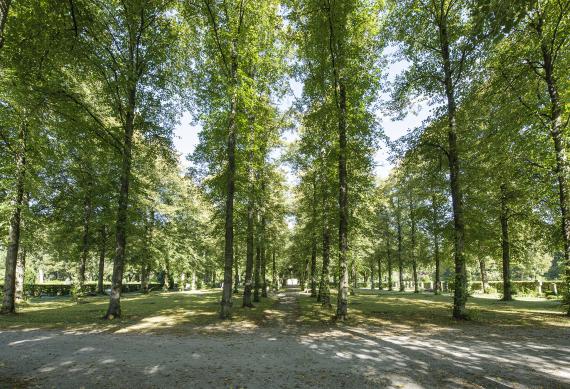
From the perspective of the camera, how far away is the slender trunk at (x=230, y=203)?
1375 centimetres

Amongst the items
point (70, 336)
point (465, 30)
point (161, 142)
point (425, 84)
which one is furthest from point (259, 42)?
point (70, 336)

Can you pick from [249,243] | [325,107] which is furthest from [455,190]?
[249,243]

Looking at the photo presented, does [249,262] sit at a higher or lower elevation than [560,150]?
lower

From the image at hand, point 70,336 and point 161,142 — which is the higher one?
point 161,142

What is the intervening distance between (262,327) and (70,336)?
669cm

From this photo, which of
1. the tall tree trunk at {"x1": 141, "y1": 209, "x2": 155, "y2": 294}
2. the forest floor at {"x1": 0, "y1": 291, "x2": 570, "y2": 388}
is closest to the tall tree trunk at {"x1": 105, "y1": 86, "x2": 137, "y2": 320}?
the forest floor at {"x1": 0, "y1": 291, "x2": 570, "y2": 388}

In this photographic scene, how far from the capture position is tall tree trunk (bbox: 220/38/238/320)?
13.8 metres

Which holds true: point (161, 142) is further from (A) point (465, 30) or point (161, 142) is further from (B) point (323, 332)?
(A) point (465, 30)

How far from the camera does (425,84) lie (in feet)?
48.0

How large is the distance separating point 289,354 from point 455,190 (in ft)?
34.9

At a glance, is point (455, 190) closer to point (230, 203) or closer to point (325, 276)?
point (325, 276)

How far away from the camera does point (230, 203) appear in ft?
48.0

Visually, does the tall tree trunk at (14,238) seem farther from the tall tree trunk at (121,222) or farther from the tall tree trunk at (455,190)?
the tall tree trunk at (455,190)

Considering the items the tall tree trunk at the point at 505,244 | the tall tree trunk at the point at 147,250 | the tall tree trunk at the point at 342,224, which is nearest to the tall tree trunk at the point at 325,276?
the tall tree trunk at the point at 342,224
